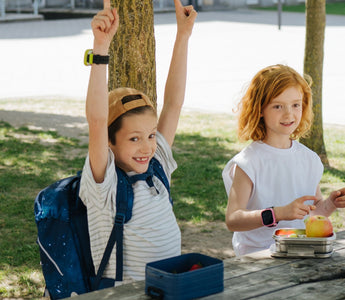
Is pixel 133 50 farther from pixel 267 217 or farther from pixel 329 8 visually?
pixel 329 8

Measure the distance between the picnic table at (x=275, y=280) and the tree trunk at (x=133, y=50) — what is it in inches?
72.8

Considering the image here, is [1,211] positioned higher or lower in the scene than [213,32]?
lower

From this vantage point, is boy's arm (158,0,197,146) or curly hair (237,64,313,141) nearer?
boy's arm (158,0,197,146)

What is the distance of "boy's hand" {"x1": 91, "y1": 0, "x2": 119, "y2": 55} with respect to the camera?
231 cm

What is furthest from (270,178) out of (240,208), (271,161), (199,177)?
(199,177)

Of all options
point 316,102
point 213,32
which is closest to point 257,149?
→ point 316,102

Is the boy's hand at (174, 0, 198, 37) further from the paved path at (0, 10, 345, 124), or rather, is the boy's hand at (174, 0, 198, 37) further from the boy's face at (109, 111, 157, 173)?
the paved path at (0, 10, 345, 124)

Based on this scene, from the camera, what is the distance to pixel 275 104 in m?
3.06

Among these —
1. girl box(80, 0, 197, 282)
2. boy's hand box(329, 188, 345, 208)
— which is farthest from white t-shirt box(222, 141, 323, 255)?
girl box(80, 0, 197, 282)

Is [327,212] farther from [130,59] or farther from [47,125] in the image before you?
[47,125]

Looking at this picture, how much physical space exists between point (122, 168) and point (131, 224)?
0.25 meters

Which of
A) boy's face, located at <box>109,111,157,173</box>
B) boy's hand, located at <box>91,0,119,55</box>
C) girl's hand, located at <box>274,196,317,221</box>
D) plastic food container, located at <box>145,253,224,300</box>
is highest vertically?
boy's hand, located at <box>91,0,119,55</box>

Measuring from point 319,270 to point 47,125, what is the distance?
Result: 24.9 feet

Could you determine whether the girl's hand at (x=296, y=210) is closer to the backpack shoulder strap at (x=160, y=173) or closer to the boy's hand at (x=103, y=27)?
the backpack shoulder strap at (x=160, y=173)
